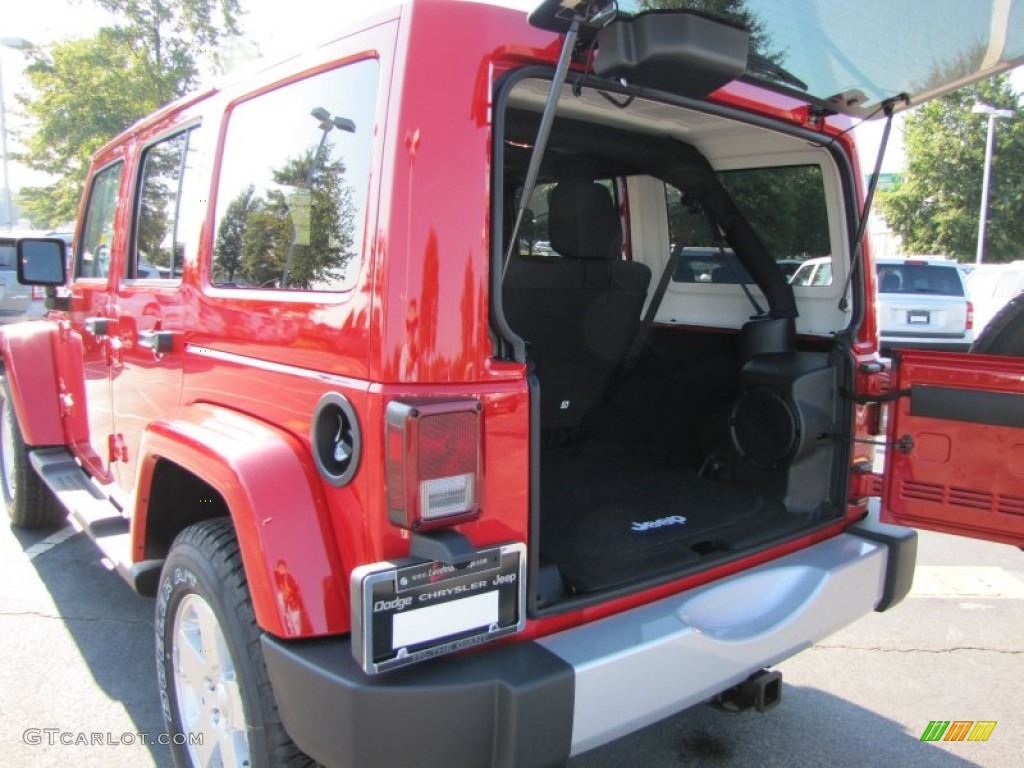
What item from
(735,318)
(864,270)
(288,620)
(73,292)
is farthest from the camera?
(73,292)

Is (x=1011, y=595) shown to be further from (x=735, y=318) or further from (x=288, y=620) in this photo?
(x=288, y=620)

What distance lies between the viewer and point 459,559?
5.18 ft

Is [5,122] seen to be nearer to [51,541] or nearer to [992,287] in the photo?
[51,541]

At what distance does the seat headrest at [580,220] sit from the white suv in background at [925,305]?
377 inches

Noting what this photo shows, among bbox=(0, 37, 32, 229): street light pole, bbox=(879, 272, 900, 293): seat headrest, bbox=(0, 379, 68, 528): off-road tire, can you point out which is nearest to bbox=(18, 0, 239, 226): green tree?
bbox=(0, 37, 32, 229): street light pole

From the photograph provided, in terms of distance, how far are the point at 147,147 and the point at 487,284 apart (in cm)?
207

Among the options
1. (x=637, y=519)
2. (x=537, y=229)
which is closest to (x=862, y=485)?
(x=637, y=519)

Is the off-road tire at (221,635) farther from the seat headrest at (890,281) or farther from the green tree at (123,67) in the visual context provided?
the green tree at (123,67)

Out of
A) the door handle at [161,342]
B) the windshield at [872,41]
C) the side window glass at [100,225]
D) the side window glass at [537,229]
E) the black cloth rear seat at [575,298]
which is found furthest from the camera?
the side window glass at [100,225]

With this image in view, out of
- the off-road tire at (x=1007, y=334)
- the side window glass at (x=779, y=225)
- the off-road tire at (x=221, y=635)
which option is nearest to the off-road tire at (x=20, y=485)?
the off-road tire at (x=221, y=635)

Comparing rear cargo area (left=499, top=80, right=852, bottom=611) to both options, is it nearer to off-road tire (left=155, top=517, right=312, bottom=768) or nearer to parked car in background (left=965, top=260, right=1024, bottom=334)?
off-road tire (left=155, top=517, right=312, bottom=768)

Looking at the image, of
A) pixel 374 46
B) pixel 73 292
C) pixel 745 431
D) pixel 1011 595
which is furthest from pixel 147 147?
pixel 1011 595

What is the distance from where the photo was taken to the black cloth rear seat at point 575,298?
113 inches

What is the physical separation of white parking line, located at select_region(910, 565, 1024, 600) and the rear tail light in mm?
3332
